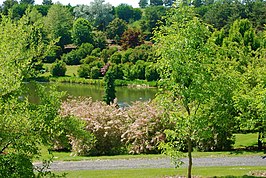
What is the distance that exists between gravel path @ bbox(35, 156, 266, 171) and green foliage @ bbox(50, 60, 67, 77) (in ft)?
209

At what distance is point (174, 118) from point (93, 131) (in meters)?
10.6

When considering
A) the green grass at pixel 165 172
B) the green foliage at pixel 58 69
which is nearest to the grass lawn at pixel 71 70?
the green foliage at pixel 58 69

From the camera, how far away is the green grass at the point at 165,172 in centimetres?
1752

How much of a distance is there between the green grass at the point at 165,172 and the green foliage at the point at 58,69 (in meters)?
66.4

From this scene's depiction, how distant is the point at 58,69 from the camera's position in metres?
84.4

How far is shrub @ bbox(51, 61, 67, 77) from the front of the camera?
276 ft

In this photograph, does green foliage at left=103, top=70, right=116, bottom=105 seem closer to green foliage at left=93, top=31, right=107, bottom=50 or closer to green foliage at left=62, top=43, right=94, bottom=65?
green foliage at left=62, top=43, right=94, bottom=65

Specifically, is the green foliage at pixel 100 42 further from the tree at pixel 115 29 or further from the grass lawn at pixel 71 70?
the grass lawn at pixel 71 70

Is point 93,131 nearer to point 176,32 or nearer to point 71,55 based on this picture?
point 176,32

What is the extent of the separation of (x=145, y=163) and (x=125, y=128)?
15.8 feet

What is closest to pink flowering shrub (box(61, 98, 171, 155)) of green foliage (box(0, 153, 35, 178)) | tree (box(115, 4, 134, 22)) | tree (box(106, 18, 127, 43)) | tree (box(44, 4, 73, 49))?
green foliage (box(0, 153, 35, 178))

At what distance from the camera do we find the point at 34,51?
41.0 ft

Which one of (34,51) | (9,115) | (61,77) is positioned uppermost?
(34,51)

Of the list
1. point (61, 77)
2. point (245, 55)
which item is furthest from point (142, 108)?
point (61, 77)
